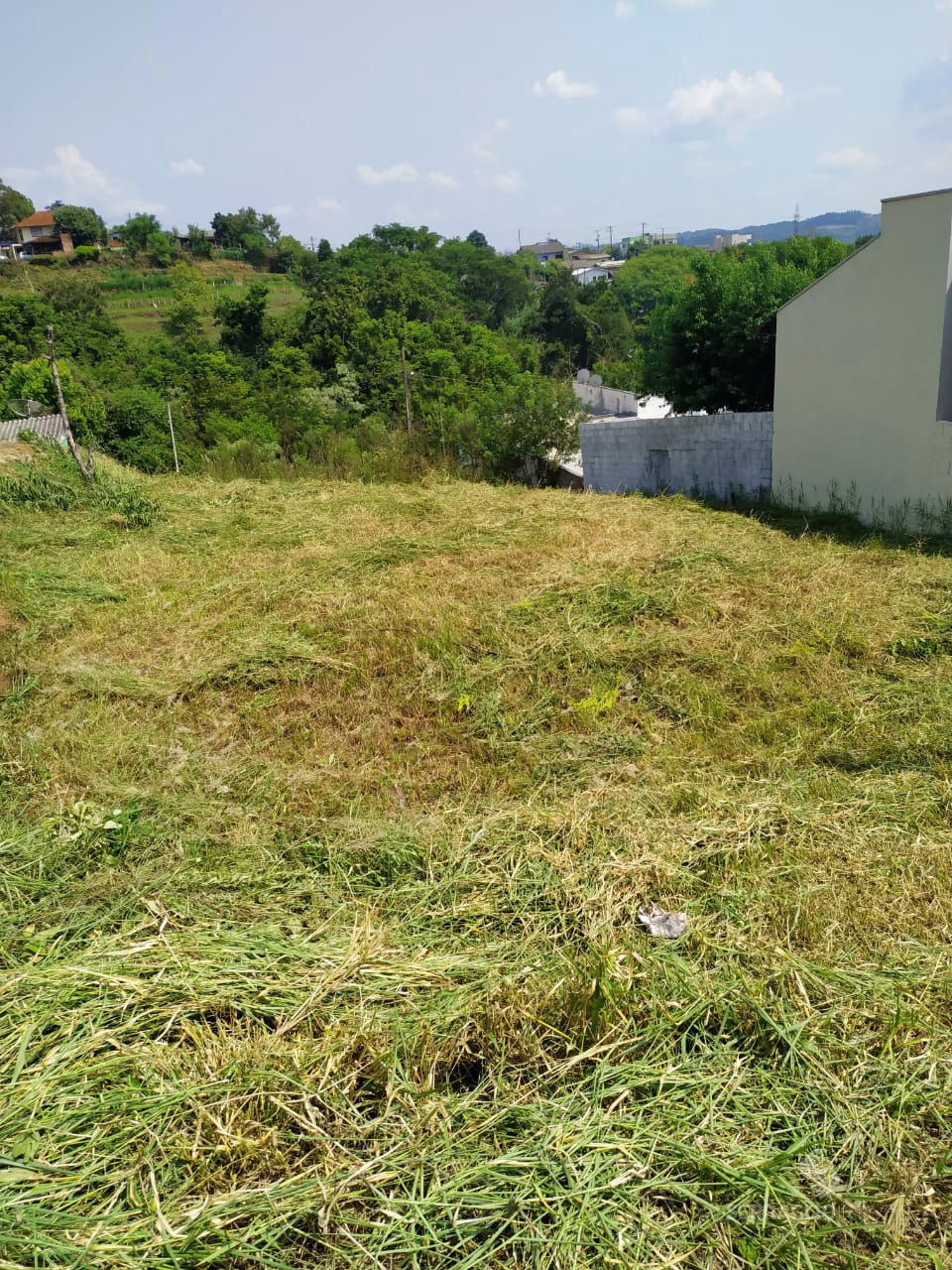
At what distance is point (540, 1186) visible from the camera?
1802 millimetres

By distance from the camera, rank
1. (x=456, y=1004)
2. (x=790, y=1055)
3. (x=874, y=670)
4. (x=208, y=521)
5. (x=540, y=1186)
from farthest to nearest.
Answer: (x=208, y=521)
(x=874, y=670)
(x=456, y=1004)
(x=790, y=1055)
(x=540, y=1186)

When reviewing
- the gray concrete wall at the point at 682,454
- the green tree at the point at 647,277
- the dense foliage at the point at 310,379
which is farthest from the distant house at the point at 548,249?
the gray concrete wall at the point at 682,454

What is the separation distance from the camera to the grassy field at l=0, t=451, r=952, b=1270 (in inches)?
70.3

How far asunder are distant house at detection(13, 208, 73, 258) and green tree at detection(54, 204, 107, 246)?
0.61m

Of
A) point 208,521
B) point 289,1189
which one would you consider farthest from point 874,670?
point 208,521

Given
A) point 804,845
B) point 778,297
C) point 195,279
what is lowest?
point 804,845

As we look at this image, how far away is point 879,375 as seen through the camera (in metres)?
8.28

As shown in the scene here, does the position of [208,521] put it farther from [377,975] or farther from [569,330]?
[569,330]

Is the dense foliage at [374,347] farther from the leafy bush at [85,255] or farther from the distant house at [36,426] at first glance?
the distant house at [36,426]

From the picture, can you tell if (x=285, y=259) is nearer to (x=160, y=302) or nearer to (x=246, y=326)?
(x=160, y=302)

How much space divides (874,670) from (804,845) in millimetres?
2041

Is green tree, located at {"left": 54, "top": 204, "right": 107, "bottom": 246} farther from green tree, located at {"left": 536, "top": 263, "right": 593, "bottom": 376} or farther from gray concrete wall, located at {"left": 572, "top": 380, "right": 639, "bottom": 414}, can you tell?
gray concrete wall, located at {"left": 572, "top": 380, "right": 639, "bottom": 414}

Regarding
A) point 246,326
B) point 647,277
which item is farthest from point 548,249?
point 246,326

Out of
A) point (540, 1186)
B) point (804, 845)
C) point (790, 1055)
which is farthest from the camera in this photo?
point (804, 845)
